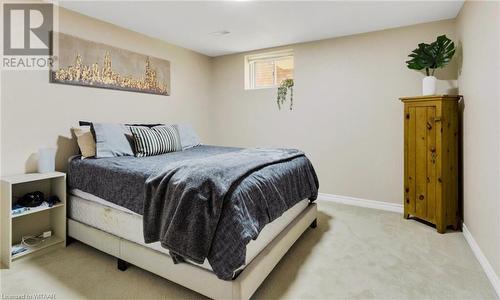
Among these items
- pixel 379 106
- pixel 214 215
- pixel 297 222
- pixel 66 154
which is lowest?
pixel 297 222

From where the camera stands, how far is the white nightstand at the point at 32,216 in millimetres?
2104

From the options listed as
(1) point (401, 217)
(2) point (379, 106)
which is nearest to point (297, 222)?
(1) point (401, 217)

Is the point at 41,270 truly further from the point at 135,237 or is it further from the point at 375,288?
the point at 375,288

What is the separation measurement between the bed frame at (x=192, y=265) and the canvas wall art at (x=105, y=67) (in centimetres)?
145

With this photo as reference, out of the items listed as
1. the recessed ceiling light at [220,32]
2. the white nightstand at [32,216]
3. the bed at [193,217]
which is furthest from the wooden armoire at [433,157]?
the white nightstand at [32,216]

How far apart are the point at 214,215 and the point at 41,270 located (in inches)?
60.7

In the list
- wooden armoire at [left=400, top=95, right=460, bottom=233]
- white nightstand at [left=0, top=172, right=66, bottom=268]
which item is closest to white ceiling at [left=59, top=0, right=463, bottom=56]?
wooden armoire at [left=400, top=95, right=460, bottom=233]

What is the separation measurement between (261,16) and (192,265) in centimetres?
252

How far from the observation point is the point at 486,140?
6.64ft

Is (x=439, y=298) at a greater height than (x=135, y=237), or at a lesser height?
lesser

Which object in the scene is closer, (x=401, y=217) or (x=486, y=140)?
(x=486, y=140)

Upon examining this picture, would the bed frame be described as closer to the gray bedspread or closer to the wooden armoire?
the gray bedspread

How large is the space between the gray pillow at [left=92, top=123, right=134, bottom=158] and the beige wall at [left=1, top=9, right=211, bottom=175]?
39 centimetres
